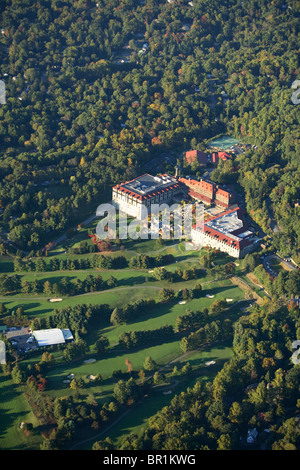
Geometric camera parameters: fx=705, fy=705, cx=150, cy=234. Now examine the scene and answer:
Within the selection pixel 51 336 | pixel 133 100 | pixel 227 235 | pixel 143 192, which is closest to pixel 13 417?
pixel 51 336

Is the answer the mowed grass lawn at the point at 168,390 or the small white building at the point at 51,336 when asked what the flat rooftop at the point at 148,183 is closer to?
the small white building at the point at 51,336

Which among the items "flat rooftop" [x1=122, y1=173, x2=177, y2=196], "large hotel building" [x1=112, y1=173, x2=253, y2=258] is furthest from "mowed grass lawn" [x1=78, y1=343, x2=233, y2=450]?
"flat rooftop" [x1=122, y1=173, x2=177, y2=196]

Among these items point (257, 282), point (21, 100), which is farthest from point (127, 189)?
point (21, 100)

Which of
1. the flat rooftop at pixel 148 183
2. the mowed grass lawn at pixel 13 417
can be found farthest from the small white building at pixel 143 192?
the mowed grass lawn at pixel 13 417

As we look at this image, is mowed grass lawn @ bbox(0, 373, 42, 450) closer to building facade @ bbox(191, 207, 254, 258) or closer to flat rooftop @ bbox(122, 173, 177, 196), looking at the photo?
building facade @ bbox(191, 207, 254, 258)

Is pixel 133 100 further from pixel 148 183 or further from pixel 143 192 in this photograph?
pixel 143 192

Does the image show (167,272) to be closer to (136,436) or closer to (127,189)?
(127,189)
